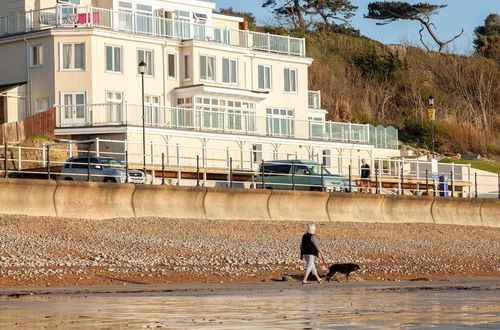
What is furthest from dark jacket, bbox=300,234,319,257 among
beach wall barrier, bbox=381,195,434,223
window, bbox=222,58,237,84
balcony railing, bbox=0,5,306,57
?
window, bbox=222,58,237,84

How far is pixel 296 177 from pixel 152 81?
13918mm

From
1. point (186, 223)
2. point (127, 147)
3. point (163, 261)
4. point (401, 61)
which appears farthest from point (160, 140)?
point (401, 61)

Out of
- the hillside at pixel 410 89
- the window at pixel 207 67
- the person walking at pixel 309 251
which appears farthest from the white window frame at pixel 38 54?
the person walking at pixel 309 251

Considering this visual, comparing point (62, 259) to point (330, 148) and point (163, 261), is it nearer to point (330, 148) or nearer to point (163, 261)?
point (163, 261)

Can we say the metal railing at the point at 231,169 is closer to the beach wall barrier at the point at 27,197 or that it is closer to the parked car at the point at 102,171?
the parked car at the point at 102,171

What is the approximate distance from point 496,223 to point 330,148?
487 inches

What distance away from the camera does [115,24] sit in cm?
6088

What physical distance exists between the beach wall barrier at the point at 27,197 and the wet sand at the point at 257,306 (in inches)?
447

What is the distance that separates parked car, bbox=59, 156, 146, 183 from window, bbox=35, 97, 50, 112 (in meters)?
14.5

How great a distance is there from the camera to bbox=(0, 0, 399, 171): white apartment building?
5831cm

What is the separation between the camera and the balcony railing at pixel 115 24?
6041 cm

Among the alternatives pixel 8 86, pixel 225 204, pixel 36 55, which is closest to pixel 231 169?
pixel 225 204

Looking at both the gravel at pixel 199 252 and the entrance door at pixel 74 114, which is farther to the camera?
the entrance door at pixel 74 114

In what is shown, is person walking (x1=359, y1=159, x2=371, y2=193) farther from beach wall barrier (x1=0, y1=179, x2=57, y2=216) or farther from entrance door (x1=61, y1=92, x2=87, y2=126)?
beach wall barrier (x1=0, y1=179, x2=57, y2=216)
